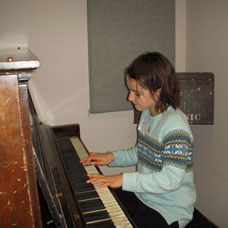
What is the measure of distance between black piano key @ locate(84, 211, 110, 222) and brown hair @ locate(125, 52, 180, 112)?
568 millimetres

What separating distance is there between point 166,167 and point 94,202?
32cm

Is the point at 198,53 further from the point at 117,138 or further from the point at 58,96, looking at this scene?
the point at 58,96

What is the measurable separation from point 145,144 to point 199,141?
950mm

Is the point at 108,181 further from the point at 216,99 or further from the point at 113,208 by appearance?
the point at 216,99

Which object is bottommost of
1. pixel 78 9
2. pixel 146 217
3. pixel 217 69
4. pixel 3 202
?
pixel 146 217

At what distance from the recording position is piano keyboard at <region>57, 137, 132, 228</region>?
0.86 metres

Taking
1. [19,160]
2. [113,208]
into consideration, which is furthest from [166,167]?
[19,160]

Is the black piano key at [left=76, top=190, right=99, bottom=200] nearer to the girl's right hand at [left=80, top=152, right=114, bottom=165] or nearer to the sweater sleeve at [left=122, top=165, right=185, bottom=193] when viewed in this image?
the sweater sleeve at [left=122, top=165, right=185, bottom=193]

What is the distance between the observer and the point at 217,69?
184 cm

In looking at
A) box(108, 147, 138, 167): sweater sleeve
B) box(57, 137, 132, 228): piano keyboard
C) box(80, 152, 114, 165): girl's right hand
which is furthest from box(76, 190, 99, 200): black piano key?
box(108, 147, 138, 167): sweater sleeve

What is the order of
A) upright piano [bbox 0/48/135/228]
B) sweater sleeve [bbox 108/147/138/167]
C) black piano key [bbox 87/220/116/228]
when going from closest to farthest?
1. upright piano [bbox 0/48/135/228]
2. black piano key [bbox 87/220/116/228]
3. sweater sleeve [bbox 108/147/138/167]

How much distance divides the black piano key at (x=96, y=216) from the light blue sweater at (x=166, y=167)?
0.67 ft

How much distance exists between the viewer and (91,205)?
0.95m

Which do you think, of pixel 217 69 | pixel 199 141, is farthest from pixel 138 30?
pixel 199 141
